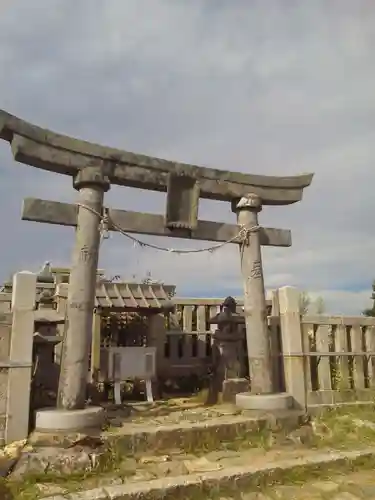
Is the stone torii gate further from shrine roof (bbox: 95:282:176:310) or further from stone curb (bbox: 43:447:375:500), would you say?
shrine roof (bbox: 95:282:176:310)

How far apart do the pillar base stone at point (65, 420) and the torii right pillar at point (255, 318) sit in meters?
2.45

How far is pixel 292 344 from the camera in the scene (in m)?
7.29

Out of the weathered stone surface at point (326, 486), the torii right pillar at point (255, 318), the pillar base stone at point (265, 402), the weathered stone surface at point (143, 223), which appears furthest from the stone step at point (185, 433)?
the weathered stone surface at point (143, 223)

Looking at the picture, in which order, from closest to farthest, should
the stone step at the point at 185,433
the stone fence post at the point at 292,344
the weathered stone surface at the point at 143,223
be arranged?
the stone step at the point at 185,433, the weathered stone surface at the point at 143,223, the stone fence post at the point at 292,344

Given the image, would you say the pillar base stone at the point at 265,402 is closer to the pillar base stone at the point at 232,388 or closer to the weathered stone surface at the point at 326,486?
the pillar base stone at the point at 232,388

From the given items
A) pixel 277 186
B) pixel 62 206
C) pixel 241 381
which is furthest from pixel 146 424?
pixel 277 186

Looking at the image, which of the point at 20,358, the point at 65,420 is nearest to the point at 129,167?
the point at 20,358

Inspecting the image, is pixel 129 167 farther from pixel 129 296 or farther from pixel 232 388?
pixel 232 388

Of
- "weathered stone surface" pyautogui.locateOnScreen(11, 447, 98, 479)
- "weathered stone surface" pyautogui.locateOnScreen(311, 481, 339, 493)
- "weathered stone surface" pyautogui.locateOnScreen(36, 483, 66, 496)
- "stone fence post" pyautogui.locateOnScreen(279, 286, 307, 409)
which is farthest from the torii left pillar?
"stone fence post" pyautogui.locateOnScreen(279, 286, 307, 409)

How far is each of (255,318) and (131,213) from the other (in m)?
2.59

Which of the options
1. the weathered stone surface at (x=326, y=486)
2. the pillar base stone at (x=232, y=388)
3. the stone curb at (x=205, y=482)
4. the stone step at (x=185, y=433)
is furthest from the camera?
the pillar base stone at (x=232, y=388)

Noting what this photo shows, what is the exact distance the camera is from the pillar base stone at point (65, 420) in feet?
17.0

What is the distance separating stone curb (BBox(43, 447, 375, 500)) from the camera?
4199 millimetres

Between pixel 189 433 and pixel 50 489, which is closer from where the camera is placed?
pixel 50 489
